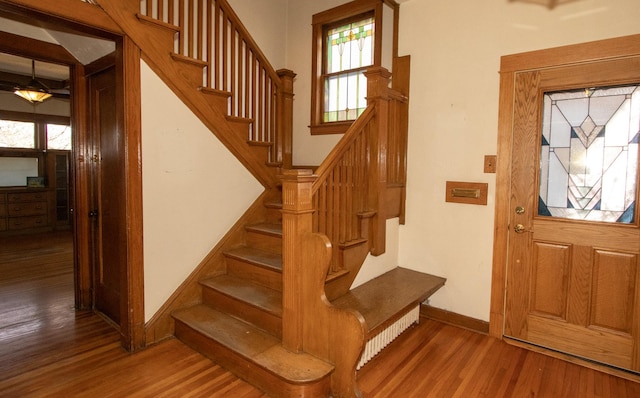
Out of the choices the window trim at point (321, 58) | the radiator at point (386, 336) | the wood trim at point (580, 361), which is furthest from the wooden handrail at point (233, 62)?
the wood trim at point (580, 361)

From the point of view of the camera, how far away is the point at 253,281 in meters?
2.87

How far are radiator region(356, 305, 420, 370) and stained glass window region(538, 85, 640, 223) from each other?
52.3 inches

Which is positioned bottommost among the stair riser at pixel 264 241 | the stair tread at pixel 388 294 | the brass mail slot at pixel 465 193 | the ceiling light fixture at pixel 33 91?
the stair tread at pixel 388 294

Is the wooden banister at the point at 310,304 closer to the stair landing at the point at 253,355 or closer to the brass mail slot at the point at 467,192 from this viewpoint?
the stair landing at the point at 253,355

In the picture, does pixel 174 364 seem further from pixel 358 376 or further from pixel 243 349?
pixel 358 376

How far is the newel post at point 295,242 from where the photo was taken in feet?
6.91

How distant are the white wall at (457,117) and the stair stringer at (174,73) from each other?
1.60m

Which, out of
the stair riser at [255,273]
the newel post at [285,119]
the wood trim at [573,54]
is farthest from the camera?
the newel post at [285,119]

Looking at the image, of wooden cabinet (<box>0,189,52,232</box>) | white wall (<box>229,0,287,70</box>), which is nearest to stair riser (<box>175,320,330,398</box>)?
white wall (<box>229,0,287,70</box>)

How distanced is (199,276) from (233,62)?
1.95m

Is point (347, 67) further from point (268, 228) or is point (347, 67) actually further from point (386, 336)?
point (386, 336)

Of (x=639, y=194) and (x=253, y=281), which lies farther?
(x=253, y=281)

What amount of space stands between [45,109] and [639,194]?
30.9 ft

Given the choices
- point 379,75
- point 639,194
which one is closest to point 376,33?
point 379,75
